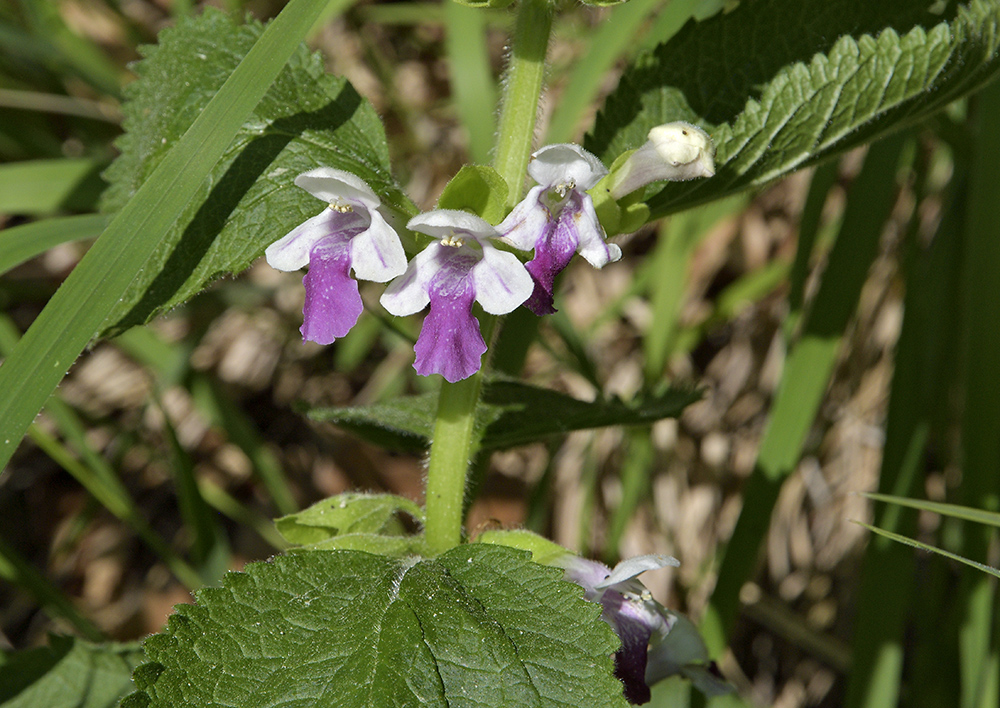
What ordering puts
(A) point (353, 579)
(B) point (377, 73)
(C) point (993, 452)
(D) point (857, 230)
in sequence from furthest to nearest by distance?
1. (B) point (377, 73)
2. (D) point (857, 230)
3. (C) point (993, 452)
4. (A) point (353, 579)

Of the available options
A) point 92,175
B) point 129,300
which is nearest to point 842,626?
point 129,300

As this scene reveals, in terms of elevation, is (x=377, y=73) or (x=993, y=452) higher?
(x=377, y=73)

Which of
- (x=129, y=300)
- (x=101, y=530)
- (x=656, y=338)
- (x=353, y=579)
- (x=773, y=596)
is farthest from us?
(x=101, y=530)

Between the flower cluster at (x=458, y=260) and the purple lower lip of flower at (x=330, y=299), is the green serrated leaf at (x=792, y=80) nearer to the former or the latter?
the flower cluster at (x=458, y=260)

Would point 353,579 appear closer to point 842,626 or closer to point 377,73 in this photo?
point 842,626

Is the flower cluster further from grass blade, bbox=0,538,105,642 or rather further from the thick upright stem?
grass blade, bbox=0,538,105,642

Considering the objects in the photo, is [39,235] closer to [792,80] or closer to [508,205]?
[508,205]

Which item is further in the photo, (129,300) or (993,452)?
(993,452)

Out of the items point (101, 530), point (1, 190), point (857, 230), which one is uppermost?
point (857, 230)
